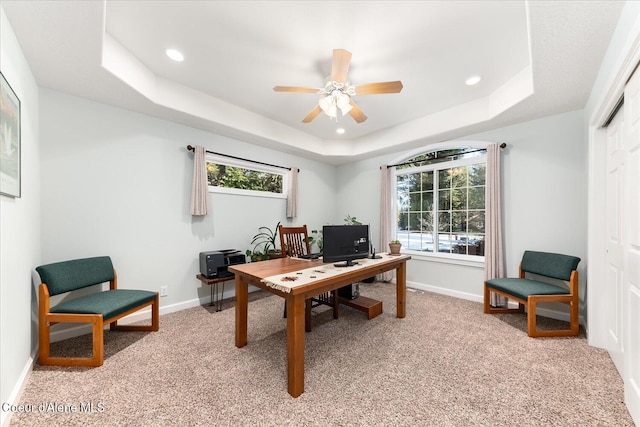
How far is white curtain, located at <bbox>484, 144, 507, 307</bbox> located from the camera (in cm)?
316

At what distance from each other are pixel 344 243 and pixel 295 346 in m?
1.07

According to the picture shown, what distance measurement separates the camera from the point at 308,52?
7.23ft

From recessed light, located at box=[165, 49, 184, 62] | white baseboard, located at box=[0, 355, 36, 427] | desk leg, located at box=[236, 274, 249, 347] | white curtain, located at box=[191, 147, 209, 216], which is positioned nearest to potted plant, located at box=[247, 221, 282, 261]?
white curtain, located at box=[191, 147, 209, 216]

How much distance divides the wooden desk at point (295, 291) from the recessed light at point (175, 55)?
2080mm

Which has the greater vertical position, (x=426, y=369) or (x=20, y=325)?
(x=20, y=325)

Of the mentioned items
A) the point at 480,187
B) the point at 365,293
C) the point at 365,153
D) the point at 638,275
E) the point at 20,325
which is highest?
the point at 365,153

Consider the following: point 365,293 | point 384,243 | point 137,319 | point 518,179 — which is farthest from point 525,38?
point 137,319

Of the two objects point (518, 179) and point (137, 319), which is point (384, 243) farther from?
point (137, 319)

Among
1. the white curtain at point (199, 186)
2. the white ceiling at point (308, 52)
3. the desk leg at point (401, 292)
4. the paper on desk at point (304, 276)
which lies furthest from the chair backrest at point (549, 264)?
the white curtain at point (199, 186)

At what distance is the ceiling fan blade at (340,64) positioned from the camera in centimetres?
186

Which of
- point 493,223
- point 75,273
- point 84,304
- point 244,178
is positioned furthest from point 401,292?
point 75,273

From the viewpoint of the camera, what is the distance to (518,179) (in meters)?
3.14

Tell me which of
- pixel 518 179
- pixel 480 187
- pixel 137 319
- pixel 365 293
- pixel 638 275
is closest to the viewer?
pixel 638 275

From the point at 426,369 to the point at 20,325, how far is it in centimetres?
299
